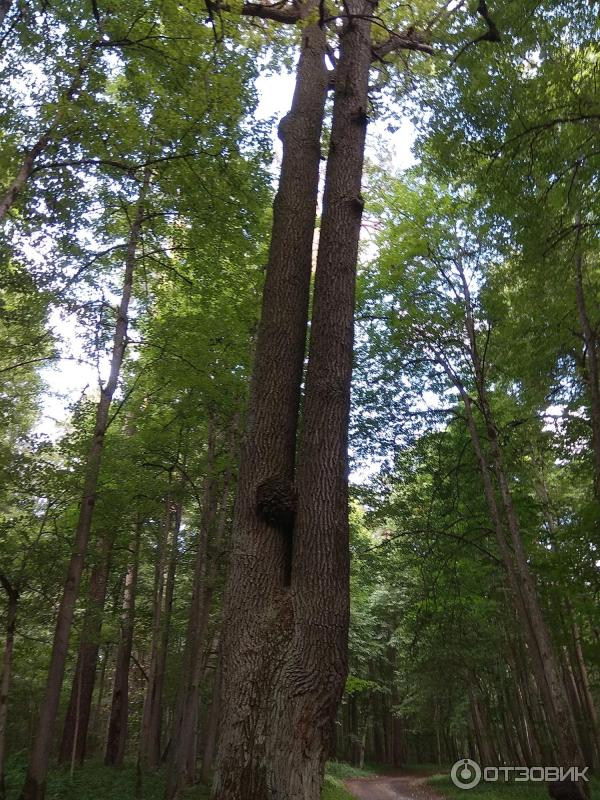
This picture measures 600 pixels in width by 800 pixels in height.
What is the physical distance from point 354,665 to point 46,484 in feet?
62.6

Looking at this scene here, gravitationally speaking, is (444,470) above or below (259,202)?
below

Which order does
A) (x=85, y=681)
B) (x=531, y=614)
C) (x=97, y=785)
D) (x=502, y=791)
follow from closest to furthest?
(x=531, y=614), (x=97, y=785), (x=85, y=681), (x=502, y=791)

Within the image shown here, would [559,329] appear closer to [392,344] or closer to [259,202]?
[392,344]

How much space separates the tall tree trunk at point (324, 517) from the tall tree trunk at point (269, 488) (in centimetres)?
8

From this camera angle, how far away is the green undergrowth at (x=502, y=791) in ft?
42.1

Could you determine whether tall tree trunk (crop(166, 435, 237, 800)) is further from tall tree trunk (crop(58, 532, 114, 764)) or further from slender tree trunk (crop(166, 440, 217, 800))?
tall tree trunk (crop(58, 532, 114, 764))

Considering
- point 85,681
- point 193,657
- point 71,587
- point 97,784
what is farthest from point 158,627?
point 85,681

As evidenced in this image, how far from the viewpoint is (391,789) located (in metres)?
19.4

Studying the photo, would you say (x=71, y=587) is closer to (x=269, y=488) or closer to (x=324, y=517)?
(x=269, y=488)

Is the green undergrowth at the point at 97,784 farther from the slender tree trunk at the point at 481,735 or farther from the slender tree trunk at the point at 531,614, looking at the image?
the slender tree trunk at the point at 531,614

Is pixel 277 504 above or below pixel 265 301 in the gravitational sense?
below

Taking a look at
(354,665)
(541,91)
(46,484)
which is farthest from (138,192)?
(354,665)

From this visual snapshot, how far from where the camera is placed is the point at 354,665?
76.0 ft

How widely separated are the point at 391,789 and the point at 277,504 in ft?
71.6
